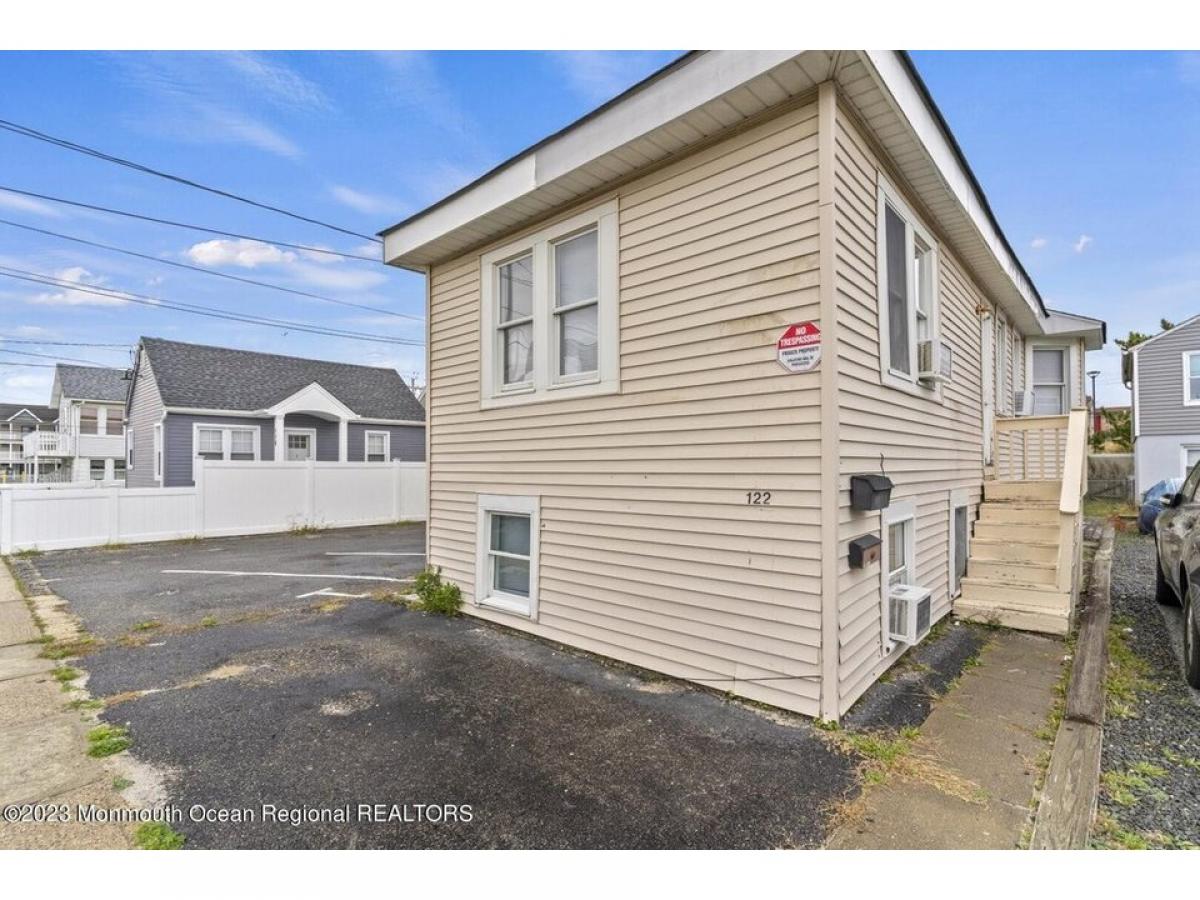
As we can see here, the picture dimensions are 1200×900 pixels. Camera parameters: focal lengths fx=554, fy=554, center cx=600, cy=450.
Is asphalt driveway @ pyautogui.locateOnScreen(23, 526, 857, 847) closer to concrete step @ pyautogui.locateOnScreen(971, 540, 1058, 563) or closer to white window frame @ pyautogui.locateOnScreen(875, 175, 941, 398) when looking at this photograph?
white window frame @ pyautogui.locateOnScreen(875, 175, 941, 398)

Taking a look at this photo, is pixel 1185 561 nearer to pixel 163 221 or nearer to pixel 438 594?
pixel 438 594

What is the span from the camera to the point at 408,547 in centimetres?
A: 1077

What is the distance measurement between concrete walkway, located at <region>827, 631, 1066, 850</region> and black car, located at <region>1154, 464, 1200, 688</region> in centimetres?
79

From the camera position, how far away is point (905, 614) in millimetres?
4008

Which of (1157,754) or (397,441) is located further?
(397,441)

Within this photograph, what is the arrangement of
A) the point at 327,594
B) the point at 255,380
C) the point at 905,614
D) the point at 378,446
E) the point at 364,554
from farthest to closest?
the point at 378,446
the point at 255,380
the point at 364,554
the point at 327,594
the point at 905,614

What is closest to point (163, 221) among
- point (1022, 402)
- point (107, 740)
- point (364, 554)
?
point (364, 554)

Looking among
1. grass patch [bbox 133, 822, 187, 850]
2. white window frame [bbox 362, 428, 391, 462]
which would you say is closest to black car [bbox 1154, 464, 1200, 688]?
grass patch [bbox 133, 822, 187, 850]

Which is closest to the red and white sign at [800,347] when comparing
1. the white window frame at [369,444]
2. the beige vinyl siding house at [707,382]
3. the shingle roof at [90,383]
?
the beige vinyl siding house at [707,382]

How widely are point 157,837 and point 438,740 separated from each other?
121 cm

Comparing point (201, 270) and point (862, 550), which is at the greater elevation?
point (201, 270)

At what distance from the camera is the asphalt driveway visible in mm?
2266

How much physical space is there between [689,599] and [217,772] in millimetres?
2764
